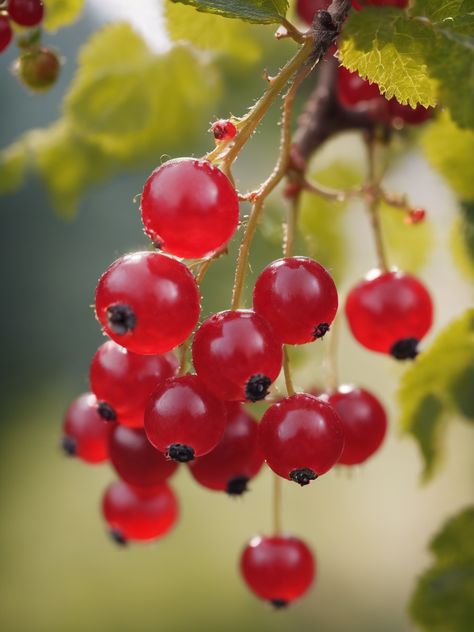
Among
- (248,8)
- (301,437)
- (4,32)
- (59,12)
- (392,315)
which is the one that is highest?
(59,12)

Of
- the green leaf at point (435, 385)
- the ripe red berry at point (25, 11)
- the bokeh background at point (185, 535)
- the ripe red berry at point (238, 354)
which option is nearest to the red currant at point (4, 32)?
the ripe red berry at point (25, 11)

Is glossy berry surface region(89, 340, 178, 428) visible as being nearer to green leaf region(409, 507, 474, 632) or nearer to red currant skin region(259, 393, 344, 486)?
red currant skin region(259, 393, 344, 486)

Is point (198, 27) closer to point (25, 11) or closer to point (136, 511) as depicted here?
point (25, 11)

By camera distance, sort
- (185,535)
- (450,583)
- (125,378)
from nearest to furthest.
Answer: (125,378) < (450,583) < (185,535)

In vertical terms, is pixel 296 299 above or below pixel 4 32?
below

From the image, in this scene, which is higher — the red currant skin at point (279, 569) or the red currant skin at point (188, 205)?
the red currant skin at point (188, 205)

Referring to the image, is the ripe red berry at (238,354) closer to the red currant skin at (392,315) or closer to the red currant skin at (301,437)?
the red currant skin at (301,437)

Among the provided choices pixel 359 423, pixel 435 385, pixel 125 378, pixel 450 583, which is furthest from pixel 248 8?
pixel 450 583
